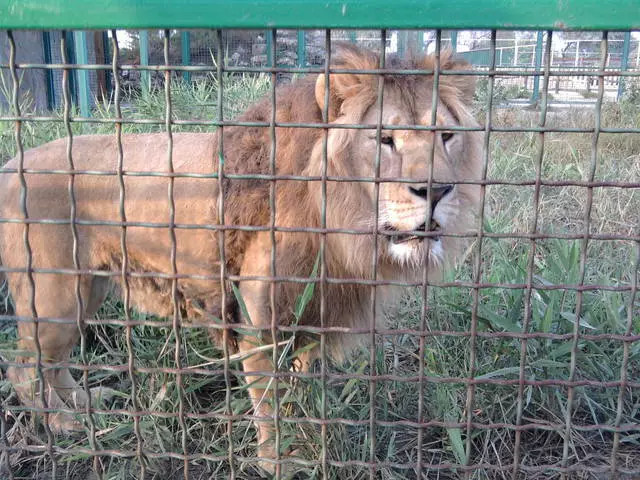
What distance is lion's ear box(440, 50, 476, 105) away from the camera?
8.21 feet

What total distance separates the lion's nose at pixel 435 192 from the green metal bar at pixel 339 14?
615 mm

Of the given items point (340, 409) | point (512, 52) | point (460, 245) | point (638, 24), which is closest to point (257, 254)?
point (340, 409)

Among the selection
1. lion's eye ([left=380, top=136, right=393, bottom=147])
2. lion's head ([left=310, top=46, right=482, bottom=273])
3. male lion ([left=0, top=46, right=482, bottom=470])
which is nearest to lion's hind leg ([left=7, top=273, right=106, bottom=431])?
male lion ([left=0, top=46, right=482, bottom=470])

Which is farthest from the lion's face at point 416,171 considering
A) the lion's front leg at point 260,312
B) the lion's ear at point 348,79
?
the lion's front leg at point 260,312

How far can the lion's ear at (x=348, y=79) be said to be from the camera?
2.39 m

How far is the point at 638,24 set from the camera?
155 centimetres

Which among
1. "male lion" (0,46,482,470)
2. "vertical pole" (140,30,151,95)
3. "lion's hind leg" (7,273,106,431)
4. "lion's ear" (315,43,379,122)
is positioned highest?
"vertical pole" (140,30,151,95)

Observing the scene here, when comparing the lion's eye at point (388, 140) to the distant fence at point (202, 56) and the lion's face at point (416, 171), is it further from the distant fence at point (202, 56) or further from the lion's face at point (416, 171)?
the distant fence at point (202, 56)

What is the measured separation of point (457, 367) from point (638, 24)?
1.67m

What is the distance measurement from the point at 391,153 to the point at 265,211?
2.00ft

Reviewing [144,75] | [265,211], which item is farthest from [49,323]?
[144,75]

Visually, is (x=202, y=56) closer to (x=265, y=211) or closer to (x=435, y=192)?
(x=265, y=211)

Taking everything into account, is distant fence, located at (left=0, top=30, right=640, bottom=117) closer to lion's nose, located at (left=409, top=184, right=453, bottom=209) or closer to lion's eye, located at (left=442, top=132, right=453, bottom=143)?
lion's eye, located at (left=442, top=132, right=453, bottom=143)

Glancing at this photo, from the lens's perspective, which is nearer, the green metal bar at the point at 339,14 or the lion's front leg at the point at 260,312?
the green metal bar at the point at 339,14
